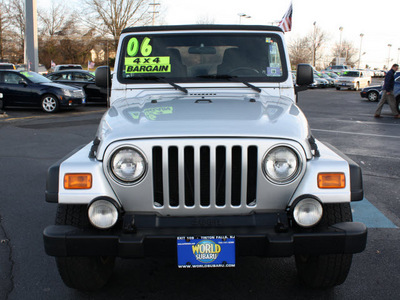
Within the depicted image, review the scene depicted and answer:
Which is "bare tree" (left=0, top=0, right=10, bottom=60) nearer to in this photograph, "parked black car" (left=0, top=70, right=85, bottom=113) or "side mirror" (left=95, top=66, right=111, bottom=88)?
"parked black car" (left=0, top=70, right=85, bottom=113)

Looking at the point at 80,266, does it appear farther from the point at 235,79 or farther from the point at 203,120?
the point at 235,79

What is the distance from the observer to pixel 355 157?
804 centimetres

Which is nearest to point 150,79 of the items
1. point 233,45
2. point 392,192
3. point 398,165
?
point 233,45

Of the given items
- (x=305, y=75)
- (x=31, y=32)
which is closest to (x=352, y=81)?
(x=31, y=32)

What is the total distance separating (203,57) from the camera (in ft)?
13.6

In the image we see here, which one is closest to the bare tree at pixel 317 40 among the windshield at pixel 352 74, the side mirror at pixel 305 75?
the windshield at pixel 352 74

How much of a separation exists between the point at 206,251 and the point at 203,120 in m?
0.81

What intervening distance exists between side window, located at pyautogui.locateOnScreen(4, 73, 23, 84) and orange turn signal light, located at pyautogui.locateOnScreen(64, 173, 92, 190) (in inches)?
544

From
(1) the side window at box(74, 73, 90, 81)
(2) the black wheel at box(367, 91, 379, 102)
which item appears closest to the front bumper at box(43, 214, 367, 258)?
(1) the side window at box(74, 73, 90, 81)

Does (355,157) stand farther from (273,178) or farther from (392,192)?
(273,178)

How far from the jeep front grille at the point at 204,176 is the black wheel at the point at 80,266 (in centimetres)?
50

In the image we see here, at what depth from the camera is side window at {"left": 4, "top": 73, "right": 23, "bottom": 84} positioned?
49.5 feet

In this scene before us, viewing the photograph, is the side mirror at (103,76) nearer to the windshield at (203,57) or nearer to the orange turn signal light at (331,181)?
the windshield at (203,57)

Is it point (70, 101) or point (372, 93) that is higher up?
point (372, 93)
